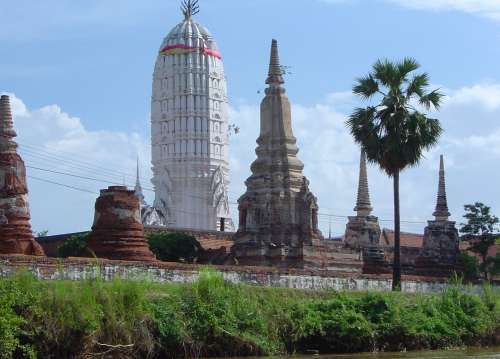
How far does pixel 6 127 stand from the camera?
3019 cm

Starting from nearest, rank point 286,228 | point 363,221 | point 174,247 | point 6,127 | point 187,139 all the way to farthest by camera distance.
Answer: point 6,127 → point 286,228 → point 174,247 → point 363,221 → point 187,139

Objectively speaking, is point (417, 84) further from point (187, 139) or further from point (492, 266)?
point (187, 139)

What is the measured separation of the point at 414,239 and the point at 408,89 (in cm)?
2943

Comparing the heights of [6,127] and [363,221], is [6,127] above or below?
above

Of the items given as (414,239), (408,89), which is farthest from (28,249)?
(414,239)

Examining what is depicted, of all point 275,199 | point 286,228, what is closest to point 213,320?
point 286,228

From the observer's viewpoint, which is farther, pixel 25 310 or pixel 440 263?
pixel 440 263

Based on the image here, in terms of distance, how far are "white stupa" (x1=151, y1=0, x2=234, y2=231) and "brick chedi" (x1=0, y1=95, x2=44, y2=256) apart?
A: 5272 cm

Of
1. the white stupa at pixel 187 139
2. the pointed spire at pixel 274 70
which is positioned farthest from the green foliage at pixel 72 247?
the white stupa at pixel 187 139

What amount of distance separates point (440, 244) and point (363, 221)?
6.39 m

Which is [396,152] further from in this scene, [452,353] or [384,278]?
[452,353]

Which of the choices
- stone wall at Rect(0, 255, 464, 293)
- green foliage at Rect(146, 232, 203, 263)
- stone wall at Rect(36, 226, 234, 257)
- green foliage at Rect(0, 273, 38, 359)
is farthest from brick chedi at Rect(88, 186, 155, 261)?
stone wall at Rect(36, 226, 234, 257)

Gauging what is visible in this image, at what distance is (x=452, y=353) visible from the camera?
24141 millimetres

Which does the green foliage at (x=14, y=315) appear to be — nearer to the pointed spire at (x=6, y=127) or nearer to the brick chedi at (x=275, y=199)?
the pointed spire at (x=6, y=127)
